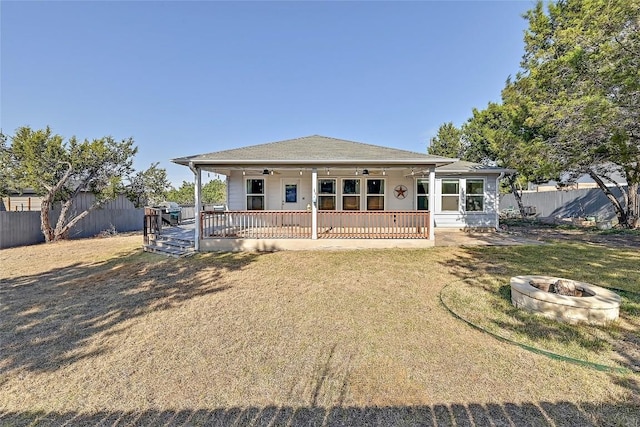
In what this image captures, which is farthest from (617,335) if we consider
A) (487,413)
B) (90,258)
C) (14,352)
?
(90,258)

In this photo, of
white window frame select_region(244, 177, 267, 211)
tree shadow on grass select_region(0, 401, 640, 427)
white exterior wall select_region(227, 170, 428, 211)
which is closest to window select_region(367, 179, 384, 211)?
white exterior wall select_region(227, 170, 428, 211)

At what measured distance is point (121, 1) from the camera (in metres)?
9.66

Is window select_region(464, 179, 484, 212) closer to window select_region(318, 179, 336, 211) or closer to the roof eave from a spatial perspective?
the roof eave

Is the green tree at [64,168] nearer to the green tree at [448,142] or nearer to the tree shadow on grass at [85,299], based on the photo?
the tree shadow on grass at [85,299]

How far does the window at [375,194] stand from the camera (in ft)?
39.2

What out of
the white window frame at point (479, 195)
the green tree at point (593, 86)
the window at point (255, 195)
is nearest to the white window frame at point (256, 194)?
the window at point (255, 195)

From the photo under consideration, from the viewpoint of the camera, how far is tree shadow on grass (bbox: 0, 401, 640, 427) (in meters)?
2.22

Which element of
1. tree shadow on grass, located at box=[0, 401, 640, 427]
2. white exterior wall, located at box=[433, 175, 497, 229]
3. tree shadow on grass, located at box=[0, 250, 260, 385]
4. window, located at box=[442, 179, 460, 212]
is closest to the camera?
tree shadow on grass, located at box=[0, 401, 640, 427]

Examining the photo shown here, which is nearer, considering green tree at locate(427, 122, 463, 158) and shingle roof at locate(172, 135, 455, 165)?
shingle roof at locate(172, 135, 455, 165)

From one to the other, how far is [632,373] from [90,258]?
11.5 m

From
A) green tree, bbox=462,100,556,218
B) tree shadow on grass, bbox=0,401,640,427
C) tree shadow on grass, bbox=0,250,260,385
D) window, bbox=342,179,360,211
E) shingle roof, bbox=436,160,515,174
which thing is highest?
green tree, bbox=462,100,556,218

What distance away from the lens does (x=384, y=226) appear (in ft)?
31.8

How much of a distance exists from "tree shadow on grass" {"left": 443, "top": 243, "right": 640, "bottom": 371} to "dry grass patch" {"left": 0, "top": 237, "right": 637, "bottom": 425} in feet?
2.31

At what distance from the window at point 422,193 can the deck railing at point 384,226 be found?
104 inches
